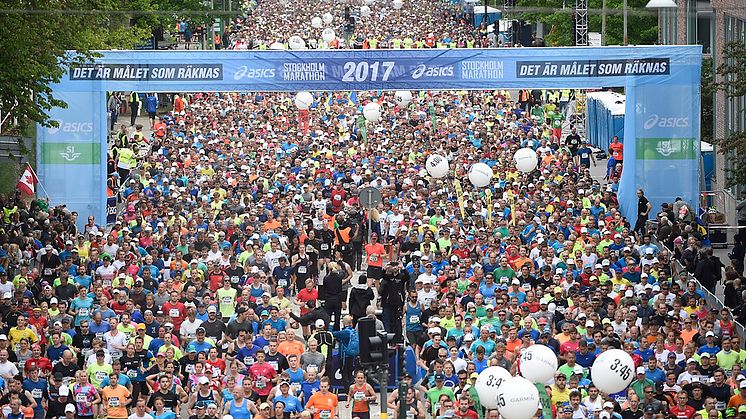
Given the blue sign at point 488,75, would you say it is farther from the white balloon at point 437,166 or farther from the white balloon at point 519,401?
the white balloon at point 519,401

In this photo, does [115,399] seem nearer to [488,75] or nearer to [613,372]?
[613,372]

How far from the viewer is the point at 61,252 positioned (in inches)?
1160

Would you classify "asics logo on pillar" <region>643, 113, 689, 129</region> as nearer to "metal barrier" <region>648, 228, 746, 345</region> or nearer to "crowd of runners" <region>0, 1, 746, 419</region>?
"crowd of runners" <region>0, 1, 746, 419</region>

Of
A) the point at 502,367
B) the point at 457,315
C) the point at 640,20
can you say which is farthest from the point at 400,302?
the point at 640,20

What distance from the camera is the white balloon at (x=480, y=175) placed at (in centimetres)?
3519

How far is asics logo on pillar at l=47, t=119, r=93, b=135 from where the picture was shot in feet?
112

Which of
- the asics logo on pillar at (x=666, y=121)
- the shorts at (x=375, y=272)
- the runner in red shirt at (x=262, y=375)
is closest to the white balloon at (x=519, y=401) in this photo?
the runner in red shirt at (x=262, y=375)

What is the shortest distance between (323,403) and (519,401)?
254 centimetres

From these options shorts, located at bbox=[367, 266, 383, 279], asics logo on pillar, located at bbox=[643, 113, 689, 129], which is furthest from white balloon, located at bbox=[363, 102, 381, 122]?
shorts, located at bbox=[367, 266, 383, 279]

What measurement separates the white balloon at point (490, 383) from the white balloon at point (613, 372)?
1.17 meters

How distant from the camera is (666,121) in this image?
34.8 m

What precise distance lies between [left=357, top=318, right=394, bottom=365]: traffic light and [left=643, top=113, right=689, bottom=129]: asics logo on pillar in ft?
58.6

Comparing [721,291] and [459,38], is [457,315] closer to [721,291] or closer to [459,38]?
[721,291]

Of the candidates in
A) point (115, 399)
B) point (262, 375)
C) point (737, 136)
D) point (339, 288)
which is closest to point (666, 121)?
point (737, 136)
